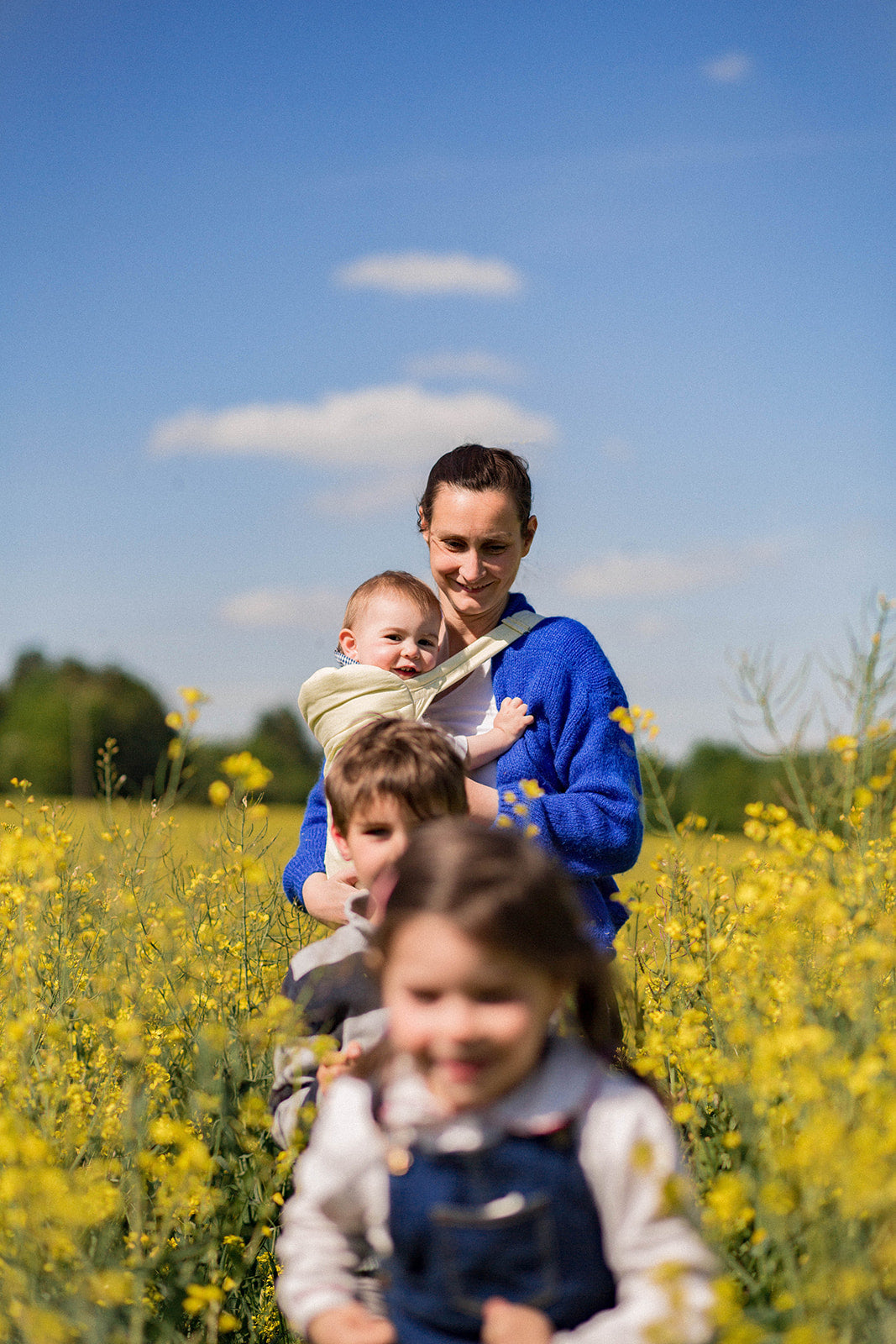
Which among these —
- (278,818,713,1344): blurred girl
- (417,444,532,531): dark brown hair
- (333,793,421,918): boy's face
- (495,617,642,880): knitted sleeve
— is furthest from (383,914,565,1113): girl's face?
(417,444,532,531): dark brown hair

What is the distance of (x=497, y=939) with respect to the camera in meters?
1.52

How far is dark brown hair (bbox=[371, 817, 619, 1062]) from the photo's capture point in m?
1.53

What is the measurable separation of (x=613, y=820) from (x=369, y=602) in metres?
0.92

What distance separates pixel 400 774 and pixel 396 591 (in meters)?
1.03

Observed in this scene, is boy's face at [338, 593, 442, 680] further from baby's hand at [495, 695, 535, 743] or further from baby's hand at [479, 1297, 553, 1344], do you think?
baby's hand at [479, 1297, 553, 1344]

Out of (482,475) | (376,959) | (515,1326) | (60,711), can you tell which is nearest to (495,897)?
(376,959)

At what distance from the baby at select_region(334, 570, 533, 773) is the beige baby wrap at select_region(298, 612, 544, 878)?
44mm

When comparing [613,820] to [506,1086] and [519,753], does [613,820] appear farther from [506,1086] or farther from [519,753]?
[506,1086]

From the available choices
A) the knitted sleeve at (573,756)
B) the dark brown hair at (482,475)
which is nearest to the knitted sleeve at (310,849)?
the knitted sleeve at (573,756)

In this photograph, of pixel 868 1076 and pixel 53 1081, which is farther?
pixel 53 1081

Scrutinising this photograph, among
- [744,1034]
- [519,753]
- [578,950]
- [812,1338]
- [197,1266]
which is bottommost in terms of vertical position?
[197,1266]

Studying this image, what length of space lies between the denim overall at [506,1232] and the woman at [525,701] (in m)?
1.32

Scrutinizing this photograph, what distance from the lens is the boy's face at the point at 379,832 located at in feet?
7.32

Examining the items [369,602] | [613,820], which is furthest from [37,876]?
[613,820]
